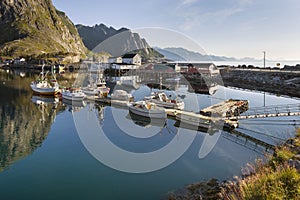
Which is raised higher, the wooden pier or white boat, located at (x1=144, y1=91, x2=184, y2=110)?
white boat, located at (x1=144, y1=91, x2=184, y2=110)

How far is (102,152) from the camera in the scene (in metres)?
17.8

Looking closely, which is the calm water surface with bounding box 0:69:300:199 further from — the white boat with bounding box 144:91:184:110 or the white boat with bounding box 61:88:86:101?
the white boat with bounding box 61:88:86:101

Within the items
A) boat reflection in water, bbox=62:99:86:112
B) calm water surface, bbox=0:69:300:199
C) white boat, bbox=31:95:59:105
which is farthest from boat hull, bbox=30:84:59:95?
calm water surface, bbox=0:69:300:199

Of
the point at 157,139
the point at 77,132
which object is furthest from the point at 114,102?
the point at 157,139

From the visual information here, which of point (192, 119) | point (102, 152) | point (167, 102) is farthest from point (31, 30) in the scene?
point (102, 152)

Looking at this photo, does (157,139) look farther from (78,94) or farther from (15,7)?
(15,7)

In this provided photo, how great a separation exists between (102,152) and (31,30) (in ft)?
559

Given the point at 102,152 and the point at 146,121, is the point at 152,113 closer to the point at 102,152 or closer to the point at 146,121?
the point at 146,121

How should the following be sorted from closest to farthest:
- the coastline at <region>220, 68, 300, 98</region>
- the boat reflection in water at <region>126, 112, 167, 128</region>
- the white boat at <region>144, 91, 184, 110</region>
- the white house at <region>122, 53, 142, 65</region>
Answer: the boat reflection in water at <region>126, 112, 167, 128</region> → the white boat at <region>144, 91, 184, 110</region> → the coastline at <region>220, 68, 300, 98</region> → the white house at <region>122, 53, 142, 65</region>

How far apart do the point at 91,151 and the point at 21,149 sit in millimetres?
5717

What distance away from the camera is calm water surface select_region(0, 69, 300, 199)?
493 inches

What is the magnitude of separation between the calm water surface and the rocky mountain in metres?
111

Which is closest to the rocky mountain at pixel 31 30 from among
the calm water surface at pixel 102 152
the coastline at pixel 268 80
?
the coastline at pixel 268 80

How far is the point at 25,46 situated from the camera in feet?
453
